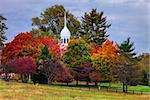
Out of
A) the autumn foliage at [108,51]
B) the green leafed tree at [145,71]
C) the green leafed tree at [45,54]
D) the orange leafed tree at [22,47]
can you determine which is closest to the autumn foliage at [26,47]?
the orange leafed tree at [22,47]

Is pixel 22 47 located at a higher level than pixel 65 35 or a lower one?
lower

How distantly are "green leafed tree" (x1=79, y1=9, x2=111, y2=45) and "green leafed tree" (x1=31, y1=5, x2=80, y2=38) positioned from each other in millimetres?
2820

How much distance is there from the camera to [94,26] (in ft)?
315

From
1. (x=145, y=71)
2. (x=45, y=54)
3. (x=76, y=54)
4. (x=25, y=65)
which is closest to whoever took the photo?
(x=25, y=65)

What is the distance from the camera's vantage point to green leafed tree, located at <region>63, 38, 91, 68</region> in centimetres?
Result: 7106

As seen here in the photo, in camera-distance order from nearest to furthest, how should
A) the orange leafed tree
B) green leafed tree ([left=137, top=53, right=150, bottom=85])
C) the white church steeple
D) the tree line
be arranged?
the tree line → green leafed tree ([left=137, top=53, right=150, bottom=85]) → the orange leafed tree → the white church steeple

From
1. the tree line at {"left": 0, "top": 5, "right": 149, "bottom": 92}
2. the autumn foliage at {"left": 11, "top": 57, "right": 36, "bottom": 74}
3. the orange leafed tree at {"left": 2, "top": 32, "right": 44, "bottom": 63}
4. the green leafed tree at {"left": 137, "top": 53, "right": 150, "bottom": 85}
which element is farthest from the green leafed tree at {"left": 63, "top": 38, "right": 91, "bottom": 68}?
the green leafed tree at {"left": 137, "top": 53, "right": 150, "bottom": 85}

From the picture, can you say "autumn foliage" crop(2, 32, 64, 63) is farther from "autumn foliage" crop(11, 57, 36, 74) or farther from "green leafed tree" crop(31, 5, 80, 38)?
"green leafed tree" crop(31, 5, 80, 38)

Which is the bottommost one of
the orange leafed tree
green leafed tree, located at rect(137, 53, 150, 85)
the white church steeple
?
green leafed tree, located at rect(137, 53, 150, 85)

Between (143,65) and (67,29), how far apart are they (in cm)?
2154

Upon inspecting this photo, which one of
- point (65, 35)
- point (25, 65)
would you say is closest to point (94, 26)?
point (65, 35)

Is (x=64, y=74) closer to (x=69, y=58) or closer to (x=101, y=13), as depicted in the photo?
(x=69, y=58)

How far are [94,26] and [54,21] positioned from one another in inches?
410

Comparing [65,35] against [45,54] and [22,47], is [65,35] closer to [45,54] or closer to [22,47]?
[22,47]
